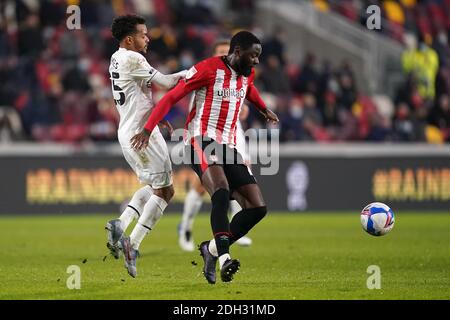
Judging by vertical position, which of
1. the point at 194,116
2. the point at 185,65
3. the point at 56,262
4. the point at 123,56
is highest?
the point at 185,65

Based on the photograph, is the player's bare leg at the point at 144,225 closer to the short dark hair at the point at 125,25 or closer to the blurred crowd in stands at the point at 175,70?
the short dark hair at the point at 125,25

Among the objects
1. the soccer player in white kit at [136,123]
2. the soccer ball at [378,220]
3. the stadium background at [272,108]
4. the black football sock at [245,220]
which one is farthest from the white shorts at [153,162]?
the stadium background at [272,108]

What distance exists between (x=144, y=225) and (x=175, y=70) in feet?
37.7

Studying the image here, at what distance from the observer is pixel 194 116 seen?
884 cm

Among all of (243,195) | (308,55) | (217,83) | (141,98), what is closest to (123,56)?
(141,98)

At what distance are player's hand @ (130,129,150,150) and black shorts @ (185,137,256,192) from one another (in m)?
0.45

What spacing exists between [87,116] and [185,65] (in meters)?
2.64

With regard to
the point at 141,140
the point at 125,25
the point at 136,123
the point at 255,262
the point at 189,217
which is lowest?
the point at 255,262

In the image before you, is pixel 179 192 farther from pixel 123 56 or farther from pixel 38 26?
pixel 123 56

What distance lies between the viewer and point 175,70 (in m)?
20.4

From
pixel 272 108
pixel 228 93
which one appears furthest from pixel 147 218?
pixel 272 108

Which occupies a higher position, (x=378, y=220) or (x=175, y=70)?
(x=175, y=70)

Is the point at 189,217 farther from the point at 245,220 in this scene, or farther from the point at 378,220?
the point at 245,220

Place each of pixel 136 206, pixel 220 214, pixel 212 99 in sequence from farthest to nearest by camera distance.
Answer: pixel 136 206 → pixel 212 99 → pixel 220 214
